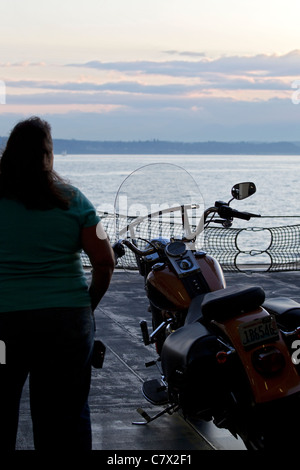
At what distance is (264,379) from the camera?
10.6ft

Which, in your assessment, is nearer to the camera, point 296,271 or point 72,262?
point 72,262

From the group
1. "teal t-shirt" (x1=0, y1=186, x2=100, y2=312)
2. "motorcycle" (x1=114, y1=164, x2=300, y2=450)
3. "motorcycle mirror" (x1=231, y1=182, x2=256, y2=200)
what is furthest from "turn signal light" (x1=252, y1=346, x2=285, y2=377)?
"motorcycle mirror" (x1=231, y1=182, x2=256, y2=200)

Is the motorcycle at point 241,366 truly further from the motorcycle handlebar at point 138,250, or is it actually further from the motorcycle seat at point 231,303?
the motorcycle handlebar at point 138,250

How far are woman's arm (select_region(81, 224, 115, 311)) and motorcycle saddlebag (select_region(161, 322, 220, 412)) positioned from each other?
0.47 meters

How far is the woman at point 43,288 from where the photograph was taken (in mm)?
2902

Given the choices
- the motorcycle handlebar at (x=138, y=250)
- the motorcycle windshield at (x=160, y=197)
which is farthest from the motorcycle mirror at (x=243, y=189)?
the motorcycle handlebar at (x=138, y=250)

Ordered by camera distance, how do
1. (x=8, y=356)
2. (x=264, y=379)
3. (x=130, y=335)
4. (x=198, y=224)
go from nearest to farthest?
1. (x=8, y=356)
2. (x=264, y=379)
3. (x=198, y=224)
4. (x=130, y=335)

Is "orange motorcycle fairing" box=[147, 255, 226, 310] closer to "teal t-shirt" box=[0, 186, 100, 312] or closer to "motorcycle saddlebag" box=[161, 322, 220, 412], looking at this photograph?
"motorcycle saddlebag" box=[161, 322, 220, 412]

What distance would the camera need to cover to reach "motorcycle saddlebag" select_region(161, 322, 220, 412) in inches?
→ 129
